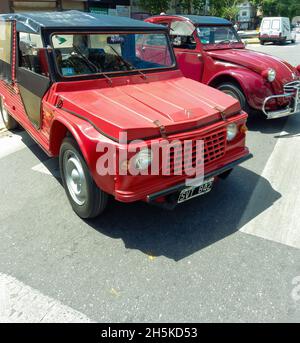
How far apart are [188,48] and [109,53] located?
10.8ft

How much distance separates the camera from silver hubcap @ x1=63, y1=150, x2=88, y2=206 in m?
3.14

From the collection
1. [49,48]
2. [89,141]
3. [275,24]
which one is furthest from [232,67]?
[275,24]

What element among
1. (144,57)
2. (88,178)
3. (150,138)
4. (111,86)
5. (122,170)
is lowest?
(88,178)

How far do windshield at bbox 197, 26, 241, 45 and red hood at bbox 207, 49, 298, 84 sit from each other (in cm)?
32

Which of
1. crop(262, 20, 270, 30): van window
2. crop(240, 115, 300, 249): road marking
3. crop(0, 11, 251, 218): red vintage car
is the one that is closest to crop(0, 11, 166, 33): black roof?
crop(0, 11, 251, 218): red vintage car

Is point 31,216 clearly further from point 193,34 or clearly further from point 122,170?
point 193,34

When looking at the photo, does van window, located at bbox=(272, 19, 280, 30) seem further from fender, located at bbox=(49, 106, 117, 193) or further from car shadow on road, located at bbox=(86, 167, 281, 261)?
fender, located at bbox=(49, 106, 117, 193)

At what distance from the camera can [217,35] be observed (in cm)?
679

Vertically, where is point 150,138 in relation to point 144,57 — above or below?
below

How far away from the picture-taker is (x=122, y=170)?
2.60 m

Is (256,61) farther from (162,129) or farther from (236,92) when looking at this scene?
(162,129)

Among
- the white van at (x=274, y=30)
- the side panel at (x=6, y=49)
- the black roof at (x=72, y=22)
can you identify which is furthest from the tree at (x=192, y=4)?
the black roof at (x=72, y=22)
